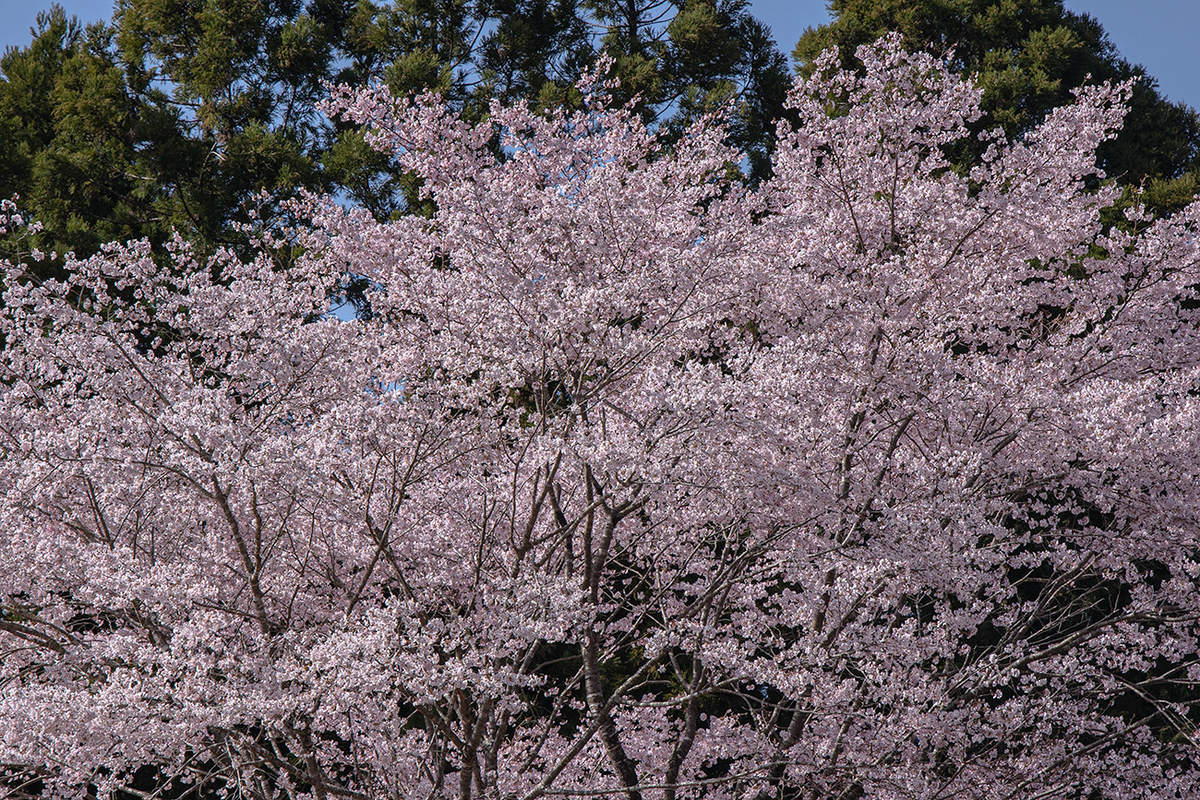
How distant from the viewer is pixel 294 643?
6691 mm

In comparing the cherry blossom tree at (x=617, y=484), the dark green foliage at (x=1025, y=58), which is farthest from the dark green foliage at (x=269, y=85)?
the cherry blossom tree at (x=617, y=484)

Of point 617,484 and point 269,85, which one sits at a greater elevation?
point 269,85

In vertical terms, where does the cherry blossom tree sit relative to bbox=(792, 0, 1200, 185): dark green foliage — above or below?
below

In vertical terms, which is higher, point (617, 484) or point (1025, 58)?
point (1025, 58)

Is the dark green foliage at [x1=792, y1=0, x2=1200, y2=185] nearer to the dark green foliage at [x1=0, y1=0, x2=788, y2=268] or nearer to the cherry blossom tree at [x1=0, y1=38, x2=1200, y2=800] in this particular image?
the dark green foliage at [x1=0, y1=0, x2=788, y2=268]

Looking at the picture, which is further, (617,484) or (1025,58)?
(1025,58)

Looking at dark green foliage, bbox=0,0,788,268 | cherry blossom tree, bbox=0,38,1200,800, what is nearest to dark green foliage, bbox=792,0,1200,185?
dark green foliage, bbox=0,0,788,268

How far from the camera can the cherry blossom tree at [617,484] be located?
625 centimetres

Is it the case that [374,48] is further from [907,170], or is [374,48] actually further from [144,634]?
[144,634]

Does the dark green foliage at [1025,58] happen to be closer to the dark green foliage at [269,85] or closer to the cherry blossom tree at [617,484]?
the dark green foliage at [269,85]

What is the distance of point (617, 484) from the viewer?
693cm

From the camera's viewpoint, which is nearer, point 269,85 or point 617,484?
point 617,484

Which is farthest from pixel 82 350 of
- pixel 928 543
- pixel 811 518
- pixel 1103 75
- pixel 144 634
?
pixel 1103 75

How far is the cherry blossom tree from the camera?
625 centimetres
